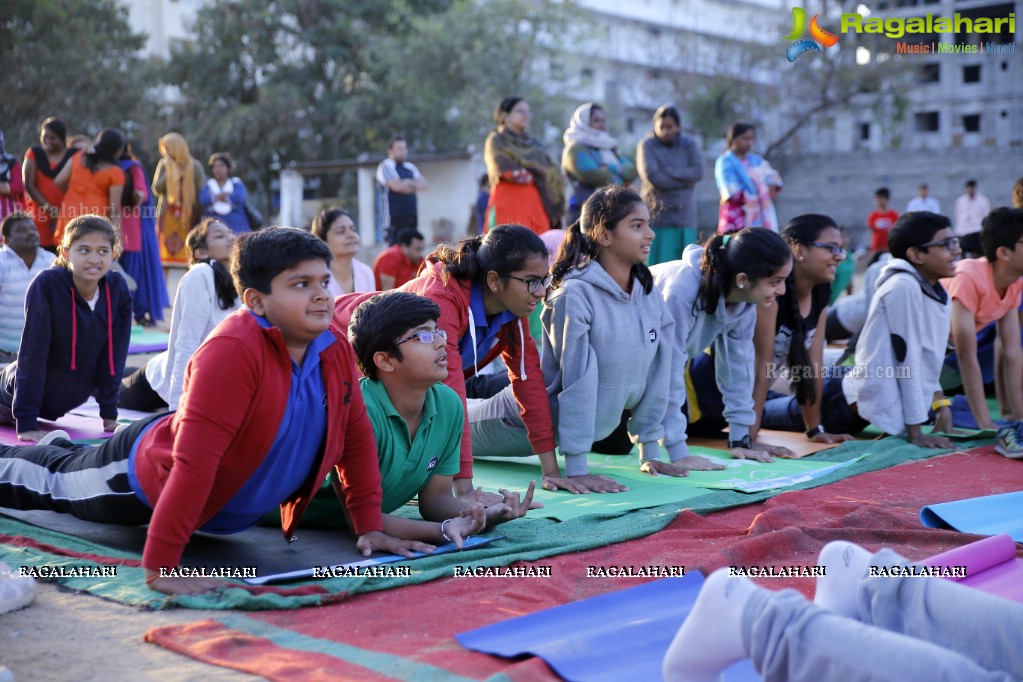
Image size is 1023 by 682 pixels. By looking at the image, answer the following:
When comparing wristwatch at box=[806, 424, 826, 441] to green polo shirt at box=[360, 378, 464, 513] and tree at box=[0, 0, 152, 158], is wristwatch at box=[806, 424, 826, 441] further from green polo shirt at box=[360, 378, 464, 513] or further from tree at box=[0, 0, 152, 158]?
tree at box=[0, 0, 152, 158]

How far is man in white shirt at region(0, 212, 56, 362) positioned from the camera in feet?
20.2

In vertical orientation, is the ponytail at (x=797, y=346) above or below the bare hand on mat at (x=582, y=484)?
above

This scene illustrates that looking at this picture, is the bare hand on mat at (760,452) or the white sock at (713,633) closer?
the white sock at (713,633)

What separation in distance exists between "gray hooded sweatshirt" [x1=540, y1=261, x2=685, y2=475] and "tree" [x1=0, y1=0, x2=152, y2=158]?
17481mm

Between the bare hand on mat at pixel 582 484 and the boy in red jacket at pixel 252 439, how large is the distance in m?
1.20

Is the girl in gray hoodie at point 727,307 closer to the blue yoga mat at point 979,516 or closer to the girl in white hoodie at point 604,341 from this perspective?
the girl in white hoodie at point 604,341

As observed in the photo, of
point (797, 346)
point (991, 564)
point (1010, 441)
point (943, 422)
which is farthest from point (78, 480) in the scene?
point (943, 422)

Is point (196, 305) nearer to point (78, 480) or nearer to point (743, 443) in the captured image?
point (78, 480)

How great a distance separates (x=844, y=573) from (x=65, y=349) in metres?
4.09

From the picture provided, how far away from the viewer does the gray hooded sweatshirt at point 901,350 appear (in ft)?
17.8

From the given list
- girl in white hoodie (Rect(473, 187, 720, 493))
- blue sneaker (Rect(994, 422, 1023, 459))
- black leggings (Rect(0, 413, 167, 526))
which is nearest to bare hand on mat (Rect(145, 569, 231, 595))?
black leggings (Rect(0, 413, 167, 526))

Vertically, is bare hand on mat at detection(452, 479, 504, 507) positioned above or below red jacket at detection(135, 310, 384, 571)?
below

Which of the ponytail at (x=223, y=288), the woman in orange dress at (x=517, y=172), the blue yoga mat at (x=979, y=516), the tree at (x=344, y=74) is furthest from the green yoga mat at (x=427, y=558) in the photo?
the tree at (x=344, y=74)

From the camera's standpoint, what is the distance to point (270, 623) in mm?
2604
